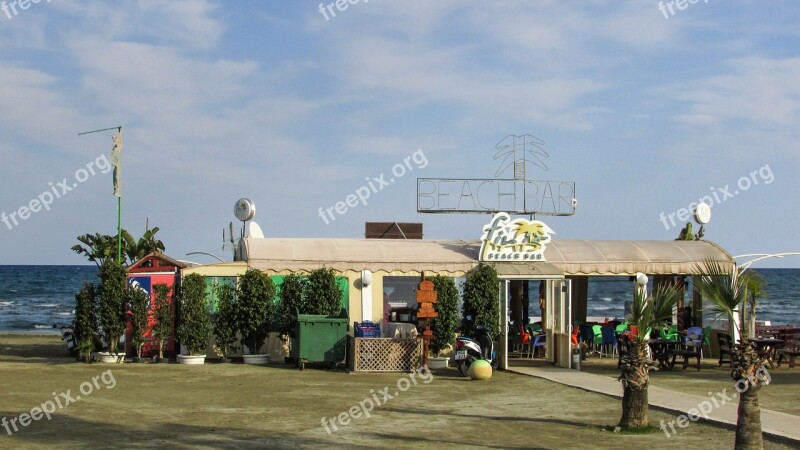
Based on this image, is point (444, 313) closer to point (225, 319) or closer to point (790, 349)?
point (225, 319)

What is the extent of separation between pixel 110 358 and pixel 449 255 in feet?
26.1

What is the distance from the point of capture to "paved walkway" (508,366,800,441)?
12008 mm

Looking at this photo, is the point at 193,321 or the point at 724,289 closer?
the point at 724,289

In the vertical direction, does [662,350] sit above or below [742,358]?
below

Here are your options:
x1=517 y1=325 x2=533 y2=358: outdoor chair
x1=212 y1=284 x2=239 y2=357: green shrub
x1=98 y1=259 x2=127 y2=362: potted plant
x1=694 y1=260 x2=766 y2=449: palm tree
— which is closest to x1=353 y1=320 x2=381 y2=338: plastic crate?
x1=212 y1=284 x2=239 y2=357: green shrub

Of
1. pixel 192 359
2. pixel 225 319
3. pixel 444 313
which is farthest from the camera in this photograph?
pixel 444 313

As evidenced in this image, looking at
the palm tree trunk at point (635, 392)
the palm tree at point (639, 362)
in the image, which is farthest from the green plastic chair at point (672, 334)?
the palm tree trunk at point (635, 392)

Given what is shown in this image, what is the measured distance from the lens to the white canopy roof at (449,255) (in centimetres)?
2116

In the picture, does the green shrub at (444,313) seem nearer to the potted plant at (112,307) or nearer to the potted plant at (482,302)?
the potted plant at (482,302)

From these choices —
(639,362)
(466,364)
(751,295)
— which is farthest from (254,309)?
(751,295)

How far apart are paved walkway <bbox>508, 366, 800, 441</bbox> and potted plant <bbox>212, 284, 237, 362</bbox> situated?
6.15 m

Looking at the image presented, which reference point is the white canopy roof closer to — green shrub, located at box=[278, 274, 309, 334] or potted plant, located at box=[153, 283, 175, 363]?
green shrub, located at box=[278, 274, 309, 334]

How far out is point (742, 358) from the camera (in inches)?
396

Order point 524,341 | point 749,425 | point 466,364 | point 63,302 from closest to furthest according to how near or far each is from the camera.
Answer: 1. point 749,425
2. point 466,364
3. point 524,341
4. point 63,302
